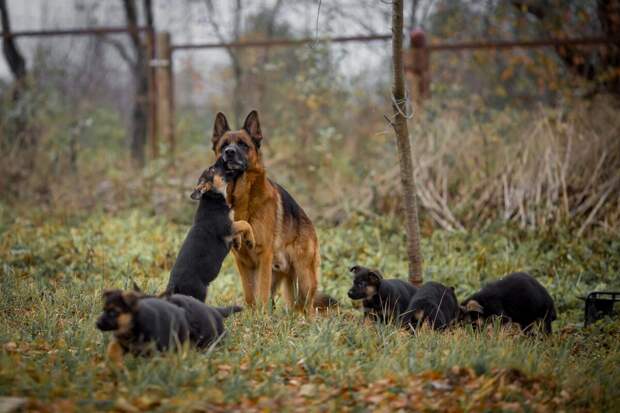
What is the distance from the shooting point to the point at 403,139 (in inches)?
Result: 301

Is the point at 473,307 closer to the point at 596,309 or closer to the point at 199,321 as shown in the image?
the point at 596,309

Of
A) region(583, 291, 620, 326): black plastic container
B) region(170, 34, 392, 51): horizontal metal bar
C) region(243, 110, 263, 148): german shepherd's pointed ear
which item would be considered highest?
region(170, 34, 392, 51): horizontal metal bar

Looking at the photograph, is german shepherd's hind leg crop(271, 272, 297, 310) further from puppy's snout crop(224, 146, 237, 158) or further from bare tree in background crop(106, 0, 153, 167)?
bare tree in background crop(106, 0, 153, 167)

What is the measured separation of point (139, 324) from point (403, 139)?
13.2ft

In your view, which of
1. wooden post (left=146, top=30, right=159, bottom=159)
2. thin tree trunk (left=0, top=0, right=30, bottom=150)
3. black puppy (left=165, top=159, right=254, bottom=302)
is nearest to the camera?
black puppy (left=165, top=159, right=254, bottom=302)

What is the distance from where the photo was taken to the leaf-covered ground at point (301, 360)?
4.30 metres

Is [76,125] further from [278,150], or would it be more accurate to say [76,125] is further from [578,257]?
[578,257]

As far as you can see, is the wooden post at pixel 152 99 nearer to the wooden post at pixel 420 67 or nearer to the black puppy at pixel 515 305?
the wooden post at pixel 420 67

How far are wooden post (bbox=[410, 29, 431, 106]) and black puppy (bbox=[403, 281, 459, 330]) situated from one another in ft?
21.4

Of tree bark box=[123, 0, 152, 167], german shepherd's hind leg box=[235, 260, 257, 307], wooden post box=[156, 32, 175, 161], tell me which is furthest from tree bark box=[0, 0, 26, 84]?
german shepherd's hind leg box=[235, 260, 257, 307]

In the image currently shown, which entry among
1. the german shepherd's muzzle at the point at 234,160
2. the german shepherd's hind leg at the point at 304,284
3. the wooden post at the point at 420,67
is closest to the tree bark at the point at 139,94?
the wooden post at the point at 420,67

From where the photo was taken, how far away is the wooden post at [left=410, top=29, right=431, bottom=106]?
13.0 meters

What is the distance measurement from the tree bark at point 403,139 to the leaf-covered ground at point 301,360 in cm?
89

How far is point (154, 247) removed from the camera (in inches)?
402
